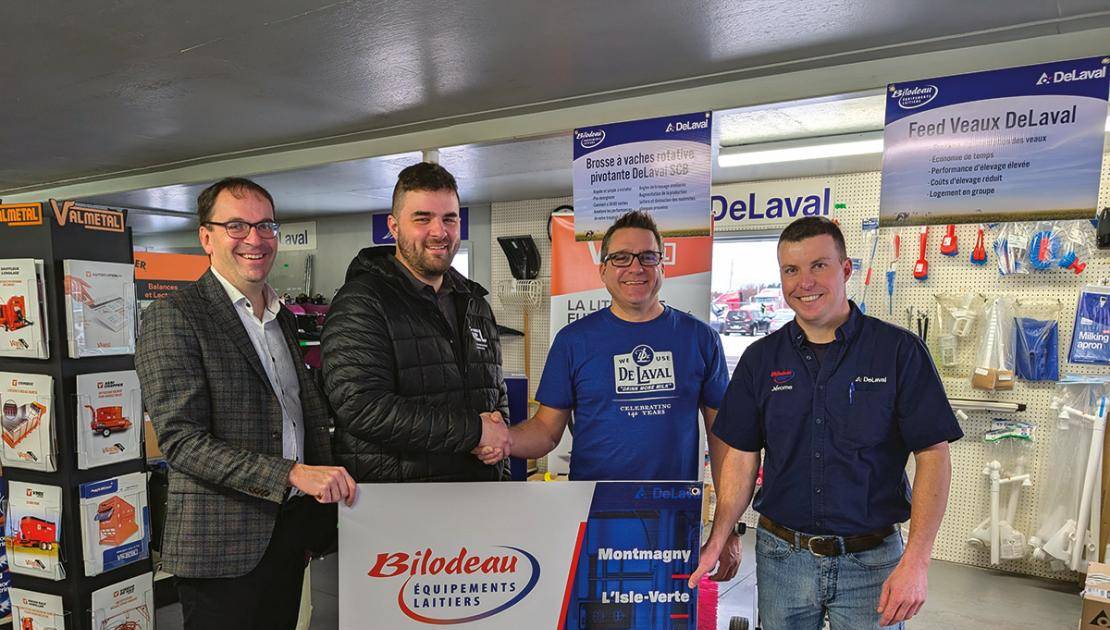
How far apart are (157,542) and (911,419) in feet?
16.0

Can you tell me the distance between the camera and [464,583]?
1.88m

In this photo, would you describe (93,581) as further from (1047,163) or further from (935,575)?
(935,575)

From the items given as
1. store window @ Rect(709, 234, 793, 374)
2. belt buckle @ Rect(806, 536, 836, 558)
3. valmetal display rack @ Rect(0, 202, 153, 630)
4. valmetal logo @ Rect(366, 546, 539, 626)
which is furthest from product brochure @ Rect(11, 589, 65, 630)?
store window @ Rect(709, 234, 793, 374)

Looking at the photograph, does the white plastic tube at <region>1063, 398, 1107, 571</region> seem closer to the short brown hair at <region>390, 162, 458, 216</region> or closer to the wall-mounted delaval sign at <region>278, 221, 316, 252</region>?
the short brown hair at <region>390, 162, 458, 216</region>

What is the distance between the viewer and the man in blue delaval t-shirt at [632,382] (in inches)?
87.7

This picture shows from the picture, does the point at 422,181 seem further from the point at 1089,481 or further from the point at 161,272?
the point at 161,272

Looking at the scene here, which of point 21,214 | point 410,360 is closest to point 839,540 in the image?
point 410,360

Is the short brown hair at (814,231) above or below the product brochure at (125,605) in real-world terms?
above

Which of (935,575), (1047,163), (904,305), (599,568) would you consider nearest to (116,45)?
(599,568)

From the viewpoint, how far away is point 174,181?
5516 mm

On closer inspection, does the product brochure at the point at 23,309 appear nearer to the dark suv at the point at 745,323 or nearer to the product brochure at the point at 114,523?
the product brochure at the point at 114,523

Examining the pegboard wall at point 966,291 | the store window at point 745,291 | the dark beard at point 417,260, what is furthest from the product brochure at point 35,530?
the pegboard wall at point 966,291

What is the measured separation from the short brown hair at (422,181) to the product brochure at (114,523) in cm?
254

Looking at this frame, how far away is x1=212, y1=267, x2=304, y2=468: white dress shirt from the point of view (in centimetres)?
191
